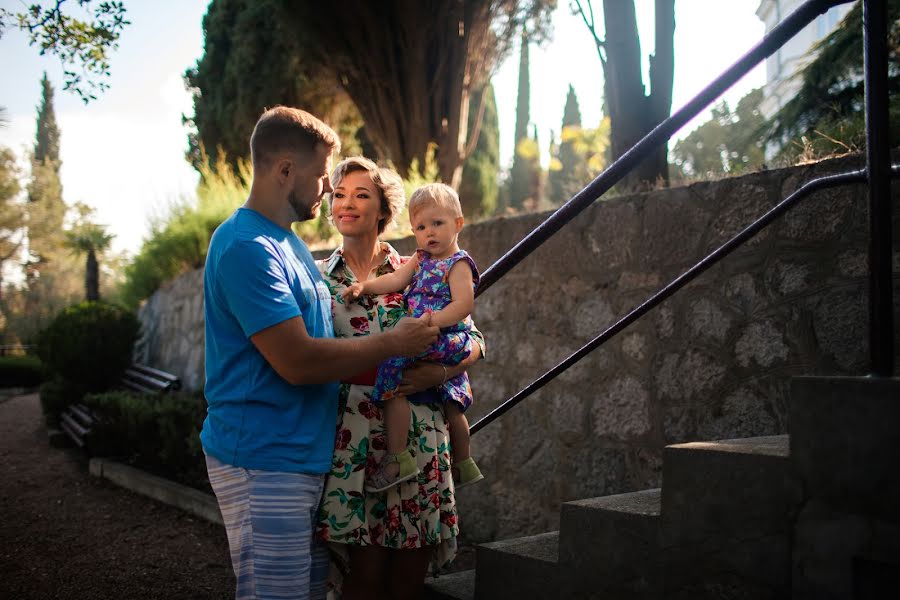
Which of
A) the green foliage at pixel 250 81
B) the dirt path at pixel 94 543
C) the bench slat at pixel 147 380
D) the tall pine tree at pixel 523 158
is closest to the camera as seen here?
the dirt path at pixel 94 543

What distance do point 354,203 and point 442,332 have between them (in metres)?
0.52

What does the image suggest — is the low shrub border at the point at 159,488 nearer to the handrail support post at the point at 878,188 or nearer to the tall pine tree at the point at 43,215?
the handrail support post at the point at 878,188

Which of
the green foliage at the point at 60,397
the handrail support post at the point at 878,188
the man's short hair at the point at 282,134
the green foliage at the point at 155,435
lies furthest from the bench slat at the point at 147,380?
the handrail support post at the point at 878,188

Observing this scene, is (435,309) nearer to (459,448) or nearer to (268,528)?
(459,448)

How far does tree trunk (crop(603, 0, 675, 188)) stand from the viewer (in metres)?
5.40

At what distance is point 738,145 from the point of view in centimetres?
725

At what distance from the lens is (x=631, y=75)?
18.0 feet

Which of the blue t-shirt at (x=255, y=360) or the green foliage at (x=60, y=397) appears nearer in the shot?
the blue t-shirt at (x=255, y=360)

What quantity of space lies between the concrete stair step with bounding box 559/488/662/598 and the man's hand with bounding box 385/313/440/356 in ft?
2.42

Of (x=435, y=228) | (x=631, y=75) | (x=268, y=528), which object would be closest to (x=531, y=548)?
(x=268, y=528)

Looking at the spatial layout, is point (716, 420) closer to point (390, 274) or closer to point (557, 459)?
point (557, 459)

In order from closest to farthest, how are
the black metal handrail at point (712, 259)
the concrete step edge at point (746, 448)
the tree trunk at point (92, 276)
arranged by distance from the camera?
1. the concrete step edge at point (746, 448)
2. the black metal handrail at point (712, 259)
3. the tree trunk at point (92, 276)

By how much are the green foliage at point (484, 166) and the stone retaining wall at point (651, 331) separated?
11.0 metres

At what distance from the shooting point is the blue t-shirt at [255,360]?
1.80m
